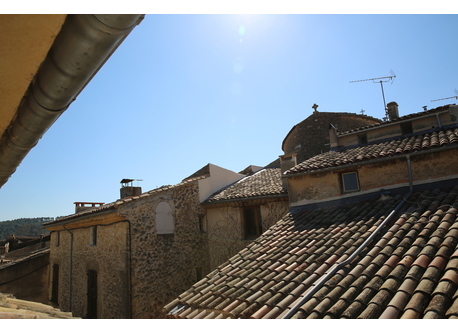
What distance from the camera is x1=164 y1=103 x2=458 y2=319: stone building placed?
356 cm

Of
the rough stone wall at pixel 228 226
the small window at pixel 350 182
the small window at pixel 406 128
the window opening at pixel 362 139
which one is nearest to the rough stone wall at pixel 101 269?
the rough stone wall at pixel 228 226

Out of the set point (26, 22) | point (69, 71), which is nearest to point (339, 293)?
point (69, 71)

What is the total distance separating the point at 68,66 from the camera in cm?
141

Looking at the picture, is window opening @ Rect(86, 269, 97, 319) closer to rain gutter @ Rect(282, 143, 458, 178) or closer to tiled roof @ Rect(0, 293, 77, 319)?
tiled roof @ Rect(0, 293, 77, 319)

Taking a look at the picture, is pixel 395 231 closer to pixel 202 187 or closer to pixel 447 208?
pixel 447 208

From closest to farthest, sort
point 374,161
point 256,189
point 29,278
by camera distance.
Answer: point 374,161, point 256,189, point 29,278

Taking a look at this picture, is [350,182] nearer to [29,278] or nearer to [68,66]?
[68,66]

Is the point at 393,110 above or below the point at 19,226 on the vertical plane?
above

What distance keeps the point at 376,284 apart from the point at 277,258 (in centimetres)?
231

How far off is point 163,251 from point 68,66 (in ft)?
33.1

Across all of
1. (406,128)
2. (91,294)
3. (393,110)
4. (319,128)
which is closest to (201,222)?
(91,294)

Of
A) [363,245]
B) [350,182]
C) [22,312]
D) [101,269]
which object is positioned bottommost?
[101,269]

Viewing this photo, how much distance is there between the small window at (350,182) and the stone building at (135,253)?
6656mm

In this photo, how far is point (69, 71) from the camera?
56.7 inches
